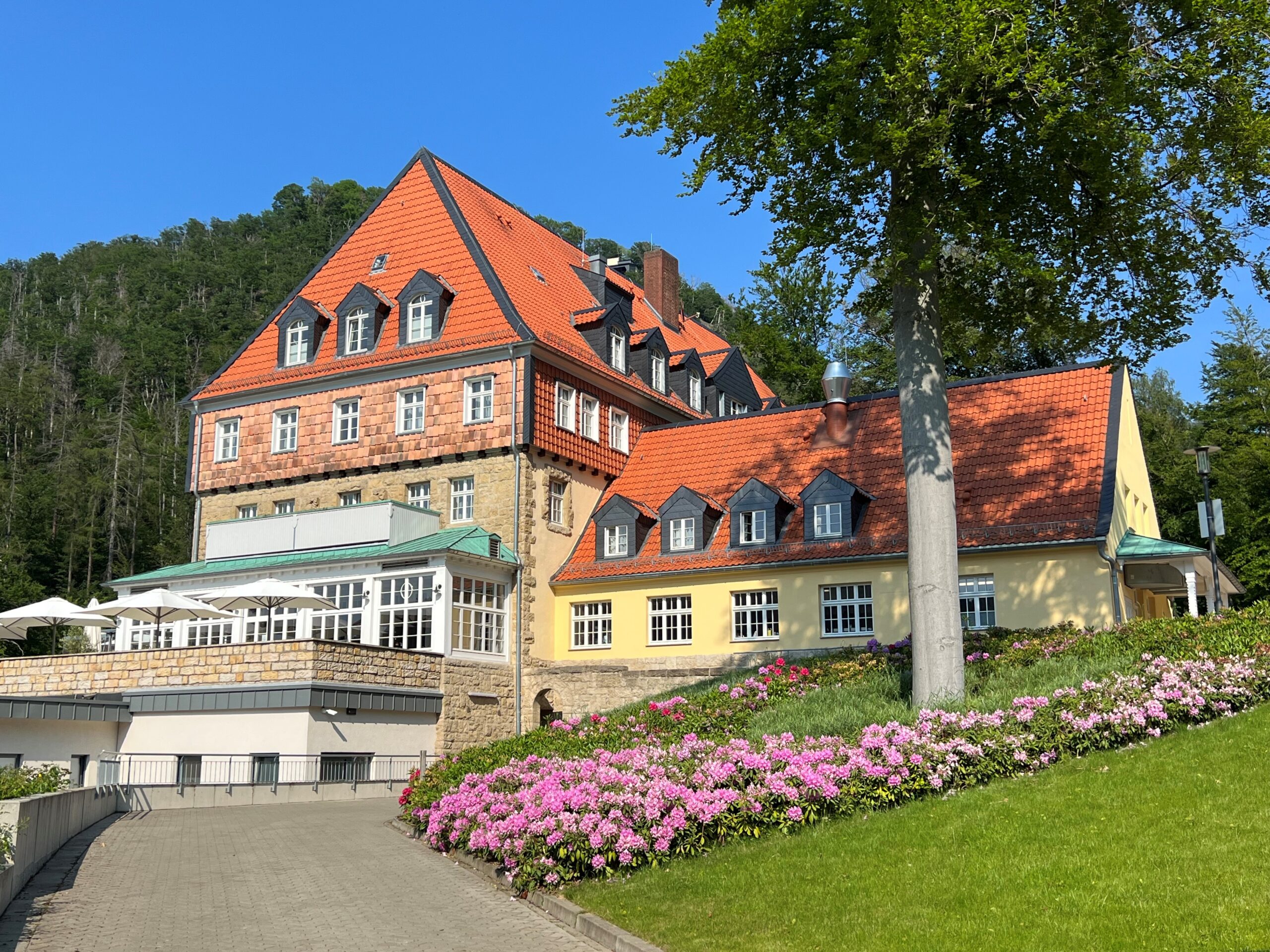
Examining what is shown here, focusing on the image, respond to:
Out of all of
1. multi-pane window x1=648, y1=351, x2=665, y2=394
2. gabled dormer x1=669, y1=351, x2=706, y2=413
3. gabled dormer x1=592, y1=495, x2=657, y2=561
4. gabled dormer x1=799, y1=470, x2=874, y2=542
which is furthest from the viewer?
gabled dormer x1=669, y1=351, x2=706, y2=413

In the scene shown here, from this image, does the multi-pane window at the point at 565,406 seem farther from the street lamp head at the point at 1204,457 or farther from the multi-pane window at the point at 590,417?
the street lamp head at the point at 1204,457

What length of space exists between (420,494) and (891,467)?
1214 cm

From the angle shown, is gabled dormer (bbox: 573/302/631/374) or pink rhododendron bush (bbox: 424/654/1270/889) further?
gabled dormer (bbox: 573/302/631/374)

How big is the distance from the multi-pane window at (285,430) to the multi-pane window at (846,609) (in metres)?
15.6

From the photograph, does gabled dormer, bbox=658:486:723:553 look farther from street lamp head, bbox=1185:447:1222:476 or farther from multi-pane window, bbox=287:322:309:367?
multi-pane window, bbox=287:322:309:367

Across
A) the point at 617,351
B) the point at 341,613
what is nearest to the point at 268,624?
the point at 341,613

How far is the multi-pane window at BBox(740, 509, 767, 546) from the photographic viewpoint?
98.9 feet

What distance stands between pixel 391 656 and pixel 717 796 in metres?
16.0

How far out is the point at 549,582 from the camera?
106 feet

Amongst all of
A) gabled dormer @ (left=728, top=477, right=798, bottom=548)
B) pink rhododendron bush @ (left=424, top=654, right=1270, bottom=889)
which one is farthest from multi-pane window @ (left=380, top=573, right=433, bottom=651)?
pink rhododendron bush @ (left=424, top=654, right=1270, bottom=889)

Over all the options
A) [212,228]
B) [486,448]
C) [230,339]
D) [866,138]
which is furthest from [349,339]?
[212,228]

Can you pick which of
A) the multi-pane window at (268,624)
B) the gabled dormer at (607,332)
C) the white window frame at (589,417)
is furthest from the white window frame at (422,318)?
the multi-pane window at (268,624)

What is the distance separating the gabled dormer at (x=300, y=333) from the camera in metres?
35.6

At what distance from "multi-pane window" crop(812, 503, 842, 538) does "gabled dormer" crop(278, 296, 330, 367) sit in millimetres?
15219
